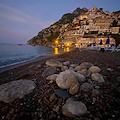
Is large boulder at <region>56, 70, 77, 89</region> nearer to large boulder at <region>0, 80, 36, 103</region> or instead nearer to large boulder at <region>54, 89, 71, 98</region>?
large boulder at <region>54, 89, 71, 98</region>

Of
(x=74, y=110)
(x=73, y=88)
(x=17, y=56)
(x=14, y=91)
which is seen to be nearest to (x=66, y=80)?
(x=73, y=88)

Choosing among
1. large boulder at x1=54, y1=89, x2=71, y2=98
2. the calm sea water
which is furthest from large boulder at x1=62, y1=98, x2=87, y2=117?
the calm sea water

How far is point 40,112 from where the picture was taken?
1.98 m

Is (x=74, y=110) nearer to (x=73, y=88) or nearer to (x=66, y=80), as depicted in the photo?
(x=73, y=88)

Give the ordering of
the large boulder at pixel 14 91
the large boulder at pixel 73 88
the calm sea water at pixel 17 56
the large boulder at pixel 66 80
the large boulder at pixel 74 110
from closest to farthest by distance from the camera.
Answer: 1. the large boulder at pixel 74 110
2. the large boulder at pixel 14 91
3. the large boulder at pixel 73 88
4. the large boulder at pixel 66 80
5. the calm sea water at pixel 17 56

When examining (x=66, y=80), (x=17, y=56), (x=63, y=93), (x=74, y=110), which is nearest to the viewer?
(x=74, y=110)

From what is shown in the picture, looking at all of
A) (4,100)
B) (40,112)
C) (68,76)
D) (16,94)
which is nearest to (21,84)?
(16,94)

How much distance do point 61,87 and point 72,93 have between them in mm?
490

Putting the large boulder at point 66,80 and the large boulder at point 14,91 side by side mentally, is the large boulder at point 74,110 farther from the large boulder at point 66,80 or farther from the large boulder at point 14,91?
the large boulder at point 14,91

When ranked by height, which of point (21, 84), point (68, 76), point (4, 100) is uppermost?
point (68, 76)

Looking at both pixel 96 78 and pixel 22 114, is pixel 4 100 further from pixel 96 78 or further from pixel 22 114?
pixel 96 78

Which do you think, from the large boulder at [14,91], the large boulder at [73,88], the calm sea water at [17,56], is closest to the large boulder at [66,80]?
the large boulder at [73,88]

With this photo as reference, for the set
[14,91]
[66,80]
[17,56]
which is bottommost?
[17,56]

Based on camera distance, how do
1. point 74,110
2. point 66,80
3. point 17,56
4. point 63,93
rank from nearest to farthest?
point 74,110, point 63,93, point 66,80, point 17,56
